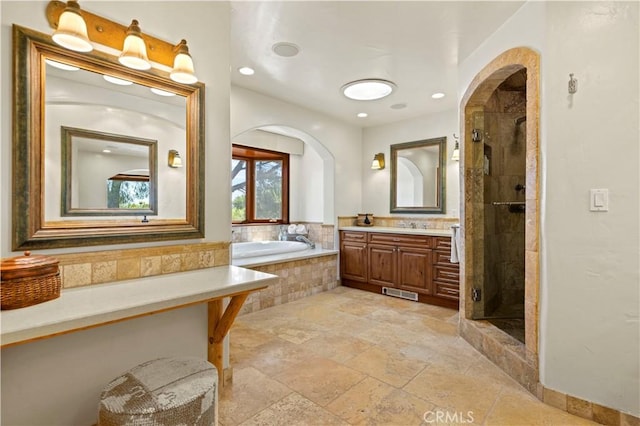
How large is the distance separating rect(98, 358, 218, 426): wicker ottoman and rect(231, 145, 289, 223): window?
3729 millimetres

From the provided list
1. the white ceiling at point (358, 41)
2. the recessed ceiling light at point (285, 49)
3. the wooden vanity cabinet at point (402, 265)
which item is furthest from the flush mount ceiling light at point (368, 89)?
the wooden vanity cabinet at point (402, 265)

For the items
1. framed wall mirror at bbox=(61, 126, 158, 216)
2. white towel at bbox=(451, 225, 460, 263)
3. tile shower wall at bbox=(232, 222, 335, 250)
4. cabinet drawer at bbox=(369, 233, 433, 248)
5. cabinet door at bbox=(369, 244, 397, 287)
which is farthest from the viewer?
tile shower wall at bbox=(232, 222, 335, 250)

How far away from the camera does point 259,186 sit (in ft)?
17.5

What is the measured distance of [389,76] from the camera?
3.27 metres

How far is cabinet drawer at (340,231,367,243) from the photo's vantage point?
456 centimetres

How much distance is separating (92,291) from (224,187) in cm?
94

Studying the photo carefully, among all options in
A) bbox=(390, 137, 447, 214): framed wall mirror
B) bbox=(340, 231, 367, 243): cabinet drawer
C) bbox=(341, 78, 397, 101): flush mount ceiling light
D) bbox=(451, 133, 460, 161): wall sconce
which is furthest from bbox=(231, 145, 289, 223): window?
bbox=(451, 133, 460, 161): wall sconce

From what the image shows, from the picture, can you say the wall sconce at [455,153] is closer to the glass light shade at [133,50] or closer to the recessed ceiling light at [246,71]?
the recessed ceiling light at [246,71]

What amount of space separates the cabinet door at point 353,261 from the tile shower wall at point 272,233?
250 millimetres

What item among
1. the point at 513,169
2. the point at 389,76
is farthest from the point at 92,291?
the point at 513,169

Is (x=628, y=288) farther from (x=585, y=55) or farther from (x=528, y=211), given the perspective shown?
(x=585, y=55)

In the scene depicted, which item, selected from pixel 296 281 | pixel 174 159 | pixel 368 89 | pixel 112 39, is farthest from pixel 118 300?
pixel 368 89

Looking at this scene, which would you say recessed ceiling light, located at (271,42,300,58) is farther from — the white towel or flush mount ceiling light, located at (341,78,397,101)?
the white towel

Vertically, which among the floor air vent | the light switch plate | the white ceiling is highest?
the white ceiling
